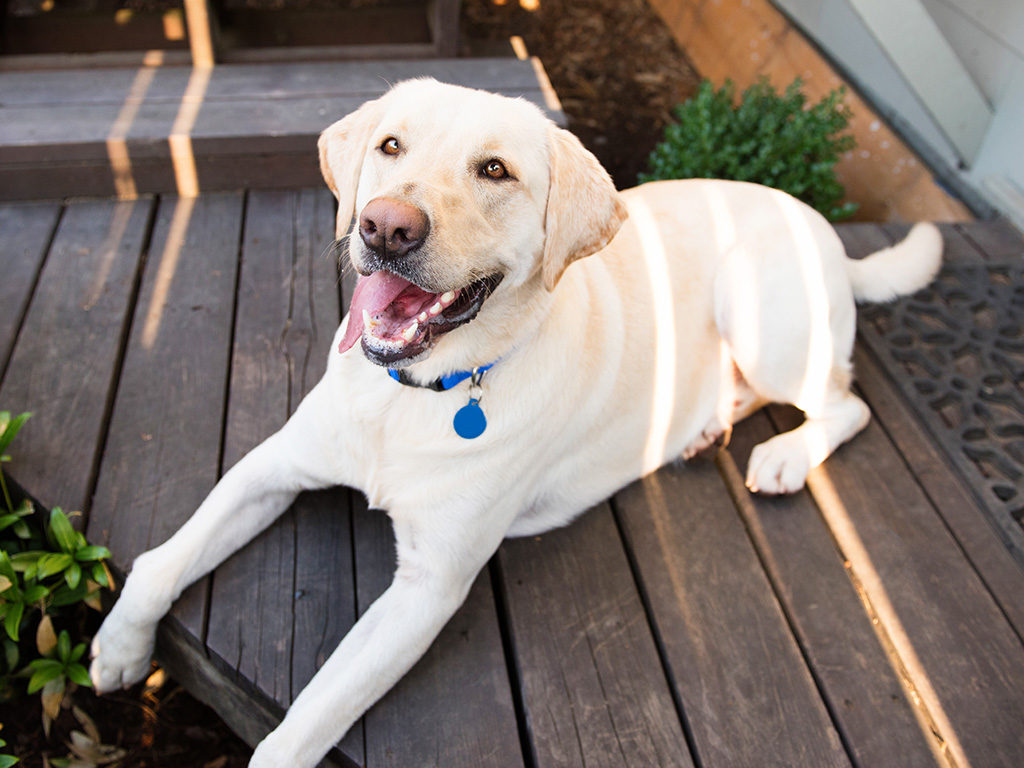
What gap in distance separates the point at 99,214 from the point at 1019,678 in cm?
323

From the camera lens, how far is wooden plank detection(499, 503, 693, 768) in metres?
1.75

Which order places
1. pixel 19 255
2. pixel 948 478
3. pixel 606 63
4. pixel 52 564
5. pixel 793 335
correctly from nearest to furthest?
pixel 52 564 < pixel 793 335 < pixel 948 478 < pixel 19 255 < pixel 606 63

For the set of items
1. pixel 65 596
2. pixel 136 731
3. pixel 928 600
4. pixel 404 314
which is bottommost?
pixel 136 731

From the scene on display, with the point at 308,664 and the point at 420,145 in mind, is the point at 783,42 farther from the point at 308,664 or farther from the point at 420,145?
the point at 308,664

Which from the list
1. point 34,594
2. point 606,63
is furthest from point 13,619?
point 606,63

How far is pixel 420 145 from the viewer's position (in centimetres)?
158

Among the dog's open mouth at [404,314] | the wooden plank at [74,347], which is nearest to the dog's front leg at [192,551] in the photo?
the wooden plank at [74,347]

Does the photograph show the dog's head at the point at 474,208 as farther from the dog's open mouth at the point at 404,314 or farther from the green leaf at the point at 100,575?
the green leaf at the point at 100,575

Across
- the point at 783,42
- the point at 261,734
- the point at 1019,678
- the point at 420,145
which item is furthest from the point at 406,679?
the point at 783,42

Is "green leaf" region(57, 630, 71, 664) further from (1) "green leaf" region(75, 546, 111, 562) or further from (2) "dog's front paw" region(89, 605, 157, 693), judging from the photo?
(1) "green leaf" region(75, 546, 111, 562)

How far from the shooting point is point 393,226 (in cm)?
139

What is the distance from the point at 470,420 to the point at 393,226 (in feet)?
1.67

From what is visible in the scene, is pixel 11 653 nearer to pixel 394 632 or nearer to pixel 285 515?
pixel 285 515

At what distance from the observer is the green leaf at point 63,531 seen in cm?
188
